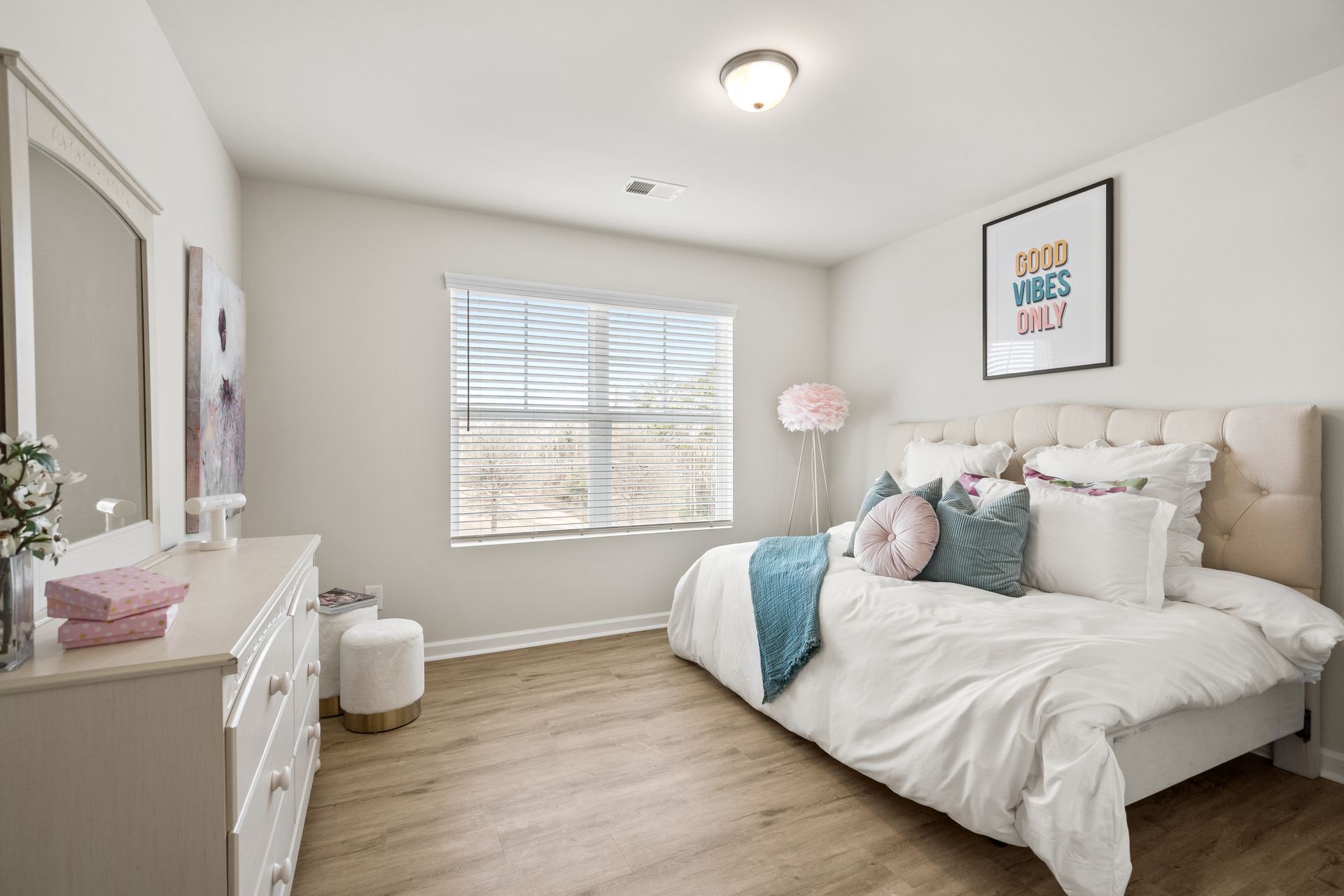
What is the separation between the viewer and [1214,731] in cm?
190

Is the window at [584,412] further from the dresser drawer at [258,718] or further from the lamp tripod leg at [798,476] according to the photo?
the dresser drawer at [258,718]

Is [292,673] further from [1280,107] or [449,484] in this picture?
[1280,107]

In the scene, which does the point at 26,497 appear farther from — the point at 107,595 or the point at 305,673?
the point at 305,673

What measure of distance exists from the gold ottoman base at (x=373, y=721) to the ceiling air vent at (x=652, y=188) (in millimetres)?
2642

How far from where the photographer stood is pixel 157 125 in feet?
6.46

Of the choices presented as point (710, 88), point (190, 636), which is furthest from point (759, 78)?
point (190, 636)

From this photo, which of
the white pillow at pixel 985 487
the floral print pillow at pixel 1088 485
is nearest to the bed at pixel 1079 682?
the floral print pillow at pixel 1088 485

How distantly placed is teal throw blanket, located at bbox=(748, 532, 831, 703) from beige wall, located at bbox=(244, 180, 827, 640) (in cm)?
135

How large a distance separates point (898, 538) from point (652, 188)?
2081 mm

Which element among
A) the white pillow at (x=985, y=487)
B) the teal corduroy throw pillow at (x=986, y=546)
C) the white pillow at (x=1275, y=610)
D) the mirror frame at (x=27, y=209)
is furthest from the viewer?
the white pillow at (x=985, y=487)

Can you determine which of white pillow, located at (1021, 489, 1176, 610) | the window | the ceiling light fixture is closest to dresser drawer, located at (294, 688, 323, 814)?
the window

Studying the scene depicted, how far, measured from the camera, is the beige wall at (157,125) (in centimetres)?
137

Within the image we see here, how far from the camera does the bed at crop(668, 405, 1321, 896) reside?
1.55 metres

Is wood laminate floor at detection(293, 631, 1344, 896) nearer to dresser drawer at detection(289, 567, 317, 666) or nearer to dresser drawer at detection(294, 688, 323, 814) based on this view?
dresser drawer at detection(294, 688, 323, 814)
